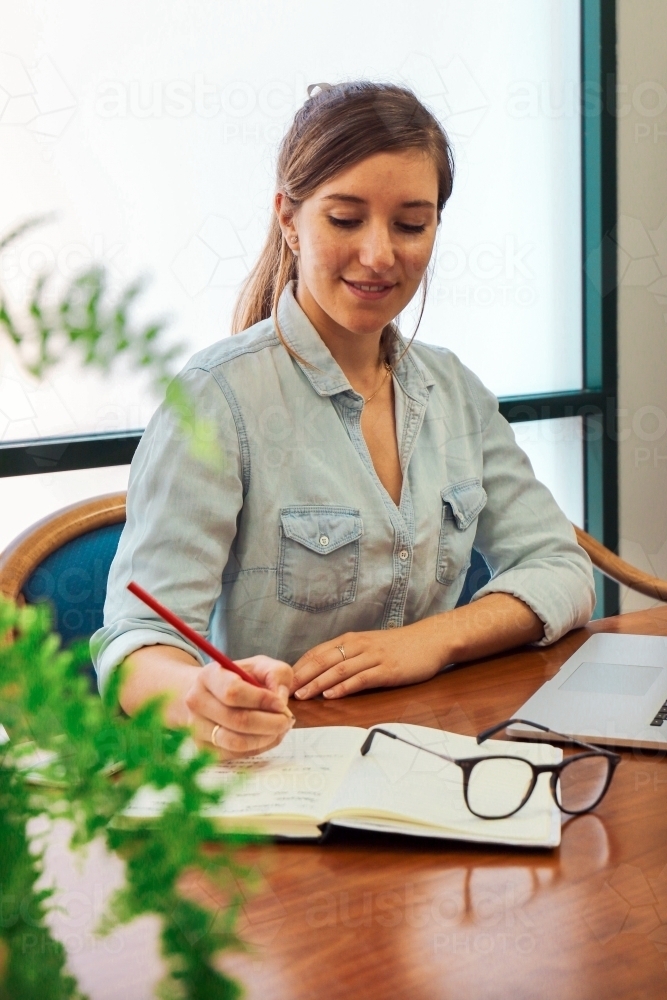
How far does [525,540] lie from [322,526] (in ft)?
1.00

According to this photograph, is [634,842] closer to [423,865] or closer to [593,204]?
[423,865]

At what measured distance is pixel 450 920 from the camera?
0.61m

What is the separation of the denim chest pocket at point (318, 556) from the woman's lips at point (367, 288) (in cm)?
24

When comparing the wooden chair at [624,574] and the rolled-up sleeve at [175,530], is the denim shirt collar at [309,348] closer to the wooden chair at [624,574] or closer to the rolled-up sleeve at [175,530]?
the rolled-up sleeve at [175,530]

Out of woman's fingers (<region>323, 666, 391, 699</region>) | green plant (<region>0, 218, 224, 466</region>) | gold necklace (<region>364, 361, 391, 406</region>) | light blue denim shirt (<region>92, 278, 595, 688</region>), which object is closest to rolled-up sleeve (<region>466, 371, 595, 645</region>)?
light blue denim shirt (<region>92, 278, 595, 688</region>)

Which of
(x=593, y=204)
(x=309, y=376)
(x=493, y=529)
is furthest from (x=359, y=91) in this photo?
(x=593, y=204)

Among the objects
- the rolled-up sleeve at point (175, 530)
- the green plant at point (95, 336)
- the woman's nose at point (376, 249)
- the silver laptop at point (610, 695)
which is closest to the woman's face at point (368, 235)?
the woman's nose at point (376, 249)

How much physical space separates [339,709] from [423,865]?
307mm

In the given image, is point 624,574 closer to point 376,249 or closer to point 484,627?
point 484,627

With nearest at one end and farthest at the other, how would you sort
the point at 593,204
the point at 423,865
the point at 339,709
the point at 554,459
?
the point at 423,865 → the point at 339,709 → the point at 593,204 → the point at 554,459

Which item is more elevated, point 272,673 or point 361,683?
point 272,673

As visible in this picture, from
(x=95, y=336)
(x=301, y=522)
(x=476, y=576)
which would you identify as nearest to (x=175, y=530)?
(x=301, y=522)

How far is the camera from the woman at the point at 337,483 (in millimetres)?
1065

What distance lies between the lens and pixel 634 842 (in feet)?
2.30
